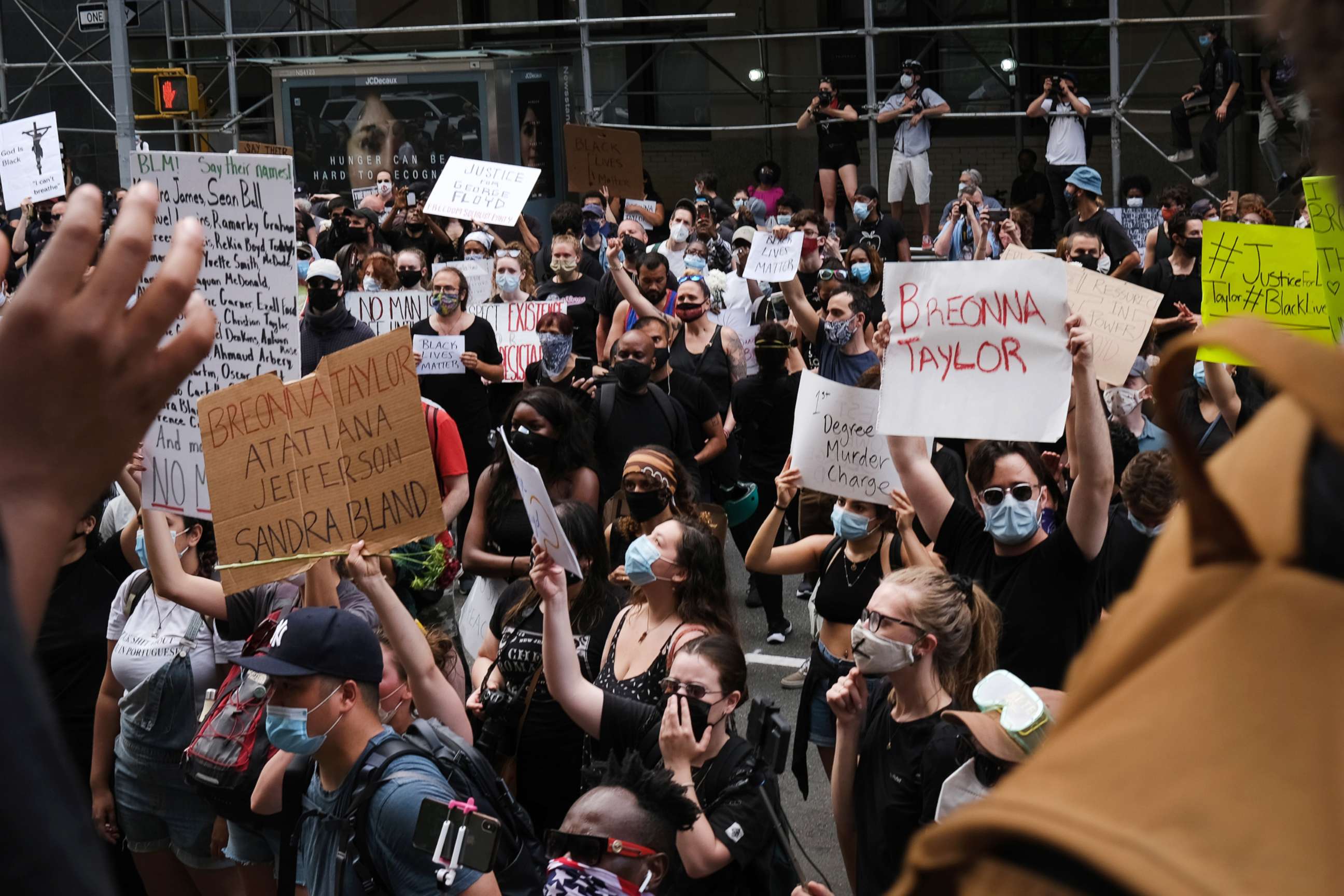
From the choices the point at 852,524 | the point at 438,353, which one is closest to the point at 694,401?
the point at 438,353

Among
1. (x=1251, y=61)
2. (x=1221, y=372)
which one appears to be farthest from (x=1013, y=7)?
(x=1221, y=372)

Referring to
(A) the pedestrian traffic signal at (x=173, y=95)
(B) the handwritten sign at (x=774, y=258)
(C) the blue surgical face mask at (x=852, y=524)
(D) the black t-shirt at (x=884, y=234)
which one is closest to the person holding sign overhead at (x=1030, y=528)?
(C) the blue surgical face mask at (x=852, y=524)

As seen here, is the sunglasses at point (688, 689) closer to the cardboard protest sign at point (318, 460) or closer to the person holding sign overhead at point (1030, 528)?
the cardboard protest sign at point (318, 460)

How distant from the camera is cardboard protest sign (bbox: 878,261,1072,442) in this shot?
4660 mm

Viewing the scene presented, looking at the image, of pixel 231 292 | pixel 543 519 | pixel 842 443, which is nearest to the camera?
pixel 543 519

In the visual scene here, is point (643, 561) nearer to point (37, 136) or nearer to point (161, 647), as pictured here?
point (161, 647)

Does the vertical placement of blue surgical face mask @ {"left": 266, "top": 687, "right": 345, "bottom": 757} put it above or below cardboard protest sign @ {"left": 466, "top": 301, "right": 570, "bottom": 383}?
below

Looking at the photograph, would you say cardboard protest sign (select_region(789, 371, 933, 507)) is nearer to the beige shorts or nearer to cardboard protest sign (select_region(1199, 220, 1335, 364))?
cardboard protest sign (select_region(1199, 220, 1335, 364))

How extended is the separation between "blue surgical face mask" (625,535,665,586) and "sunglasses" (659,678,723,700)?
2.97ft

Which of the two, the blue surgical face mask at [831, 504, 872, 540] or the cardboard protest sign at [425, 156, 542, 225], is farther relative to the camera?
the cardboard protest sign at [425, 156, 542, 225]

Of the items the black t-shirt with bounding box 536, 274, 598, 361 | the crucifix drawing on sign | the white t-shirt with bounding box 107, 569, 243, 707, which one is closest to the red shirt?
the white t-shirt with bounding box 107, 569, 243, 707

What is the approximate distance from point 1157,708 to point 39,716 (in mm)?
557

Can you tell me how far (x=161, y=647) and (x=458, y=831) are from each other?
2.15 meters

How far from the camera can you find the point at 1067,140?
55.3 ft
